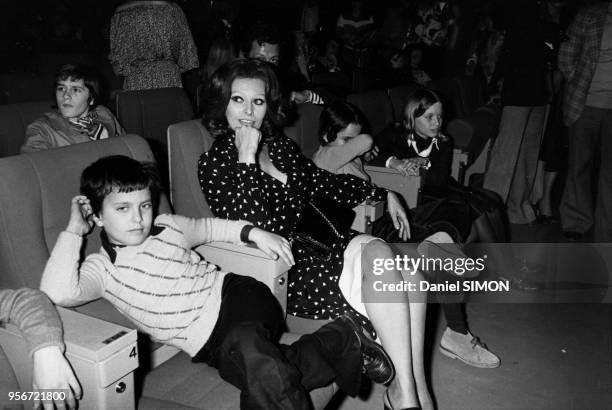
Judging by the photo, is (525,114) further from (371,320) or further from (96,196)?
(96,196)

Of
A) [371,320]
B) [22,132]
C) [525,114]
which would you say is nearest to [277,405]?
[371,320]

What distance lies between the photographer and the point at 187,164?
6.06 ft

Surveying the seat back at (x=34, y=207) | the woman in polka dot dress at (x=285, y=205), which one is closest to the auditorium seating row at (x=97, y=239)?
the seat back at (x=34, y=207)

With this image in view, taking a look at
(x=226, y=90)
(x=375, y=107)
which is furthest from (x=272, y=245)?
(x=375, y=107)

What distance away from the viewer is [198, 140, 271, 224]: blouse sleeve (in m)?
1.72

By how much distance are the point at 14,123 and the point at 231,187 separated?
3.95 ft

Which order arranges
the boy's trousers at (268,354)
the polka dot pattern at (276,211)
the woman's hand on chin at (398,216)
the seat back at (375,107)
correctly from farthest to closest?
the seat back at (375,107) → the woman's hand on chin at (398,216) → the polka dot pattern at (276,211) → the boy's trousers at (268,354)

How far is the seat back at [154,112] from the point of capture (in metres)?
2.57

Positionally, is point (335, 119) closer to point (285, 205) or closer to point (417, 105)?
point (417, 105)

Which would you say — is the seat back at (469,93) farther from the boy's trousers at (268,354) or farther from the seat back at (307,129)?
the boy's trousers at (268,354)

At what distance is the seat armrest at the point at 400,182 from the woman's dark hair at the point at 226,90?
2.66ft

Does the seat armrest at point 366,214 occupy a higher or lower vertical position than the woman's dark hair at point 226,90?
lower

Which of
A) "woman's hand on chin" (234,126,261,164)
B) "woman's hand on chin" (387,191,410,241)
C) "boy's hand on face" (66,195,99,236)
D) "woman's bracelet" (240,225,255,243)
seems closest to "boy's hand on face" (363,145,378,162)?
"woman's hand on chin" (387,191,410,241)

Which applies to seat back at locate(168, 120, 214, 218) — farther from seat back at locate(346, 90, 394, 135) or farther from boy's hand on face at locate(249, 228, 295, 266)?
seat back at locate(346, 90, 394, 135)
